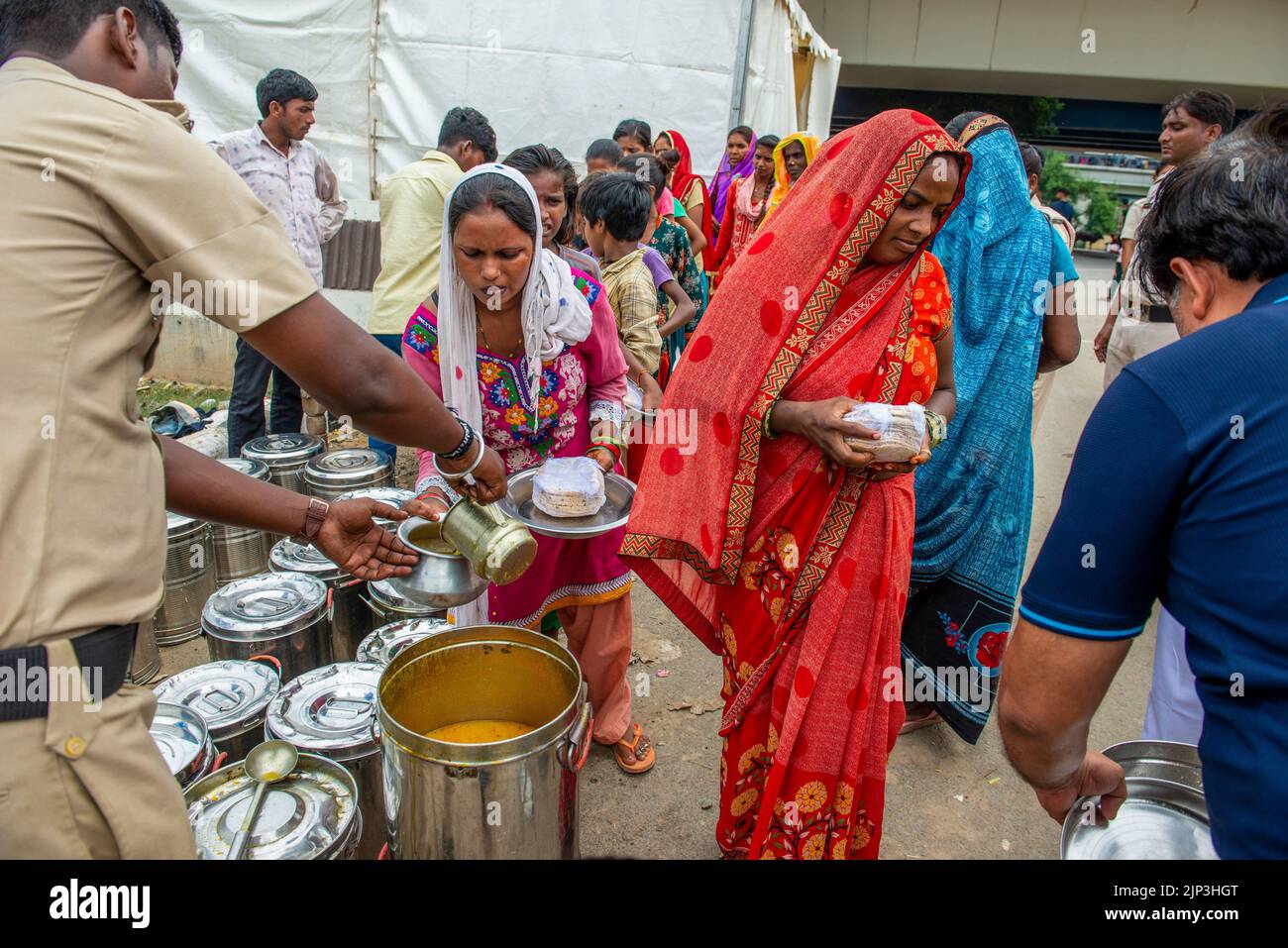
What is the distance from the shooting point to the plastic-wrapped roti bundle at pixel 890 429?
6.29 feet

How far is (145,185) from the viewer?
107 centimetres

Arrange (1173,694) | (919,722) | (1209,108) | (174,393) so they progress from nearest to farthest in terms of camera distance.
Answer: (1173,694), (919,722), (1209,108), (174,393)

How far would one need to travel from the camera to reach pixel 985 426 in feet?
9.59

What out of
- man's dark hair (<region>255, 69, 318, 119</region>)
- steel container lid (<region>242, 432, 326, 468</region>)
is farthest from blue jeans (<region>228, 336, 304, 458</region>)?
man's dark hair (<region>255, 69, 318, 119</region>)

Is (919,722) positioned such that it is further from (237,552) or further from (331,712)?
(237,552)

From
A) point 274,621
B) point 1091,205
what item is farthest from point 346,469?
point 1091,205

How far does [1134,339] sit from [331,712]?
15.9ft

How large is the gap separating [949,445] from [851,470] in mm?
1061

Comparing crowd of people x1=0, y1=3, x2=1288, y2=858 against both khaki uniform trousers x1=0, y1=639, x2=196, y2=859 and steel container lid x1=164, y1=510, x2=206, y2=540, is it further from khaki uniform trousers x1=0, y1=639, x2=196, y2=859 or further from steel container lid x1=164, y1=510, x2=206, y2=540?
steel container lid x1=164, y1=510, x2=206, y2=540

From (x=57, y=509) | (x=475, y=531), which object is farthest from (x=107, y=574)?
(x=475, y=531)

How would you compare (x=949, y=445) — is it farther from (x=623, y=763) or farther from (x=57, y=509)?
(x=57, y=509)

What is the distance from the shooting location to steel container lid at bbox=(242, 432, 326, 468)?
4.14 meters

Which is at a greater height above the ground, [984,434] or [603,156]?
[603,156]
